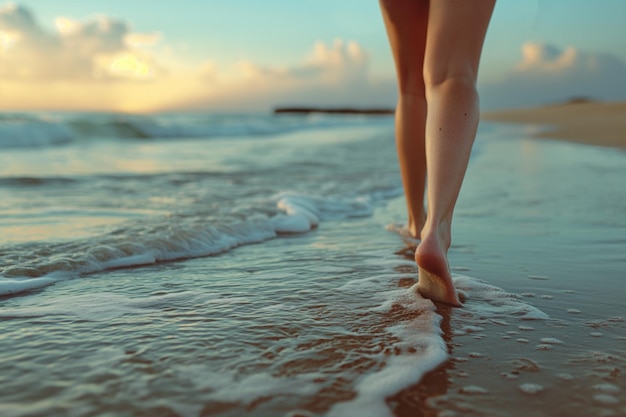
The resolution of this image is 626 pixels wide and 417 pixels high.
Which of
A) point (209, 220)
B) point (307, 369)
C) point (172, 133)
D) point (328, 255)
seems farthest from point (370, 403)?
point (172, 133)

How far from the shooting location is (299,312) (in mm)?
1565

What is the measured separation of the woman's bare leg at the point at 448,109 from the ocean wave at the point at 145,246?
3.28 feet

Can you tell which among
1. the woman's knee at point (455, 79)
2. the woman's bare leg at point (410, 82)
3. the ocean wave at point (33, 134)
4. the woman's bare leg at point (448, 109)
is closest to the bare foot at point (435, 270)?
the woman's bare leg at point (448, 109)

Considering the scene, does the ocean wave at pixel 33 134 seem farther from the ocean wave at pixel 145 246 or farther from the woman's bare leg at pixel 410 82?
the woman's bare leg at pixel 410 82

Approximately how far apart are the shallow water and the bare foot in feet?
0.15

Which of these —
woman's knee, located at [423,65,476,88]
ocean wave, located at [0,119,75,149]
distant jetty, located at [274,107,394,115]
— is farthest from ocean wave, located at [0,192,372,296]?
distant jetty, located at [274,107,394,115]

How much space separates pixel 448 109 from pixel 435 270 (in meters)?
0.46

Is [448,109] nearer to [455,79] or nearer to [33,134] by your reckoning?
[455,79]

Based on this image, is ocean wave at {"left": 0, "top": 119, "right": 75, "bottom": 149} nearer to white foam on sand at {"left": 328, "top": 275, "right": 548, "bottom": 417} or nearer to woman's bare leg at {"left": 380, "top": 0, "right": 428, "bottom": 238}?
woman's bare leg at {"left": 380, "top": 0, "right": 428, "bottom": 238}

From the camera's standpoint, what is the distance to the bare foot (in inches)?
62.7

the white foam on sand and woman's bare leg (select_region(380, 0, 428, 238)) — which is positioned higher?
woman's bare leg (select_region(380, 0, 428, 238))

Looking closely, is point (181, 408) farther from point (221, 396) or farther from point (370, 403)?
point (370, 403)

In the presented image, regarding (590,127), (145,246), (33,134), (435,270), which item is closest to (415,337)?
(435,270)

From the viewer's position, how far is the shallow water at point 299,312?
1.09 metres
